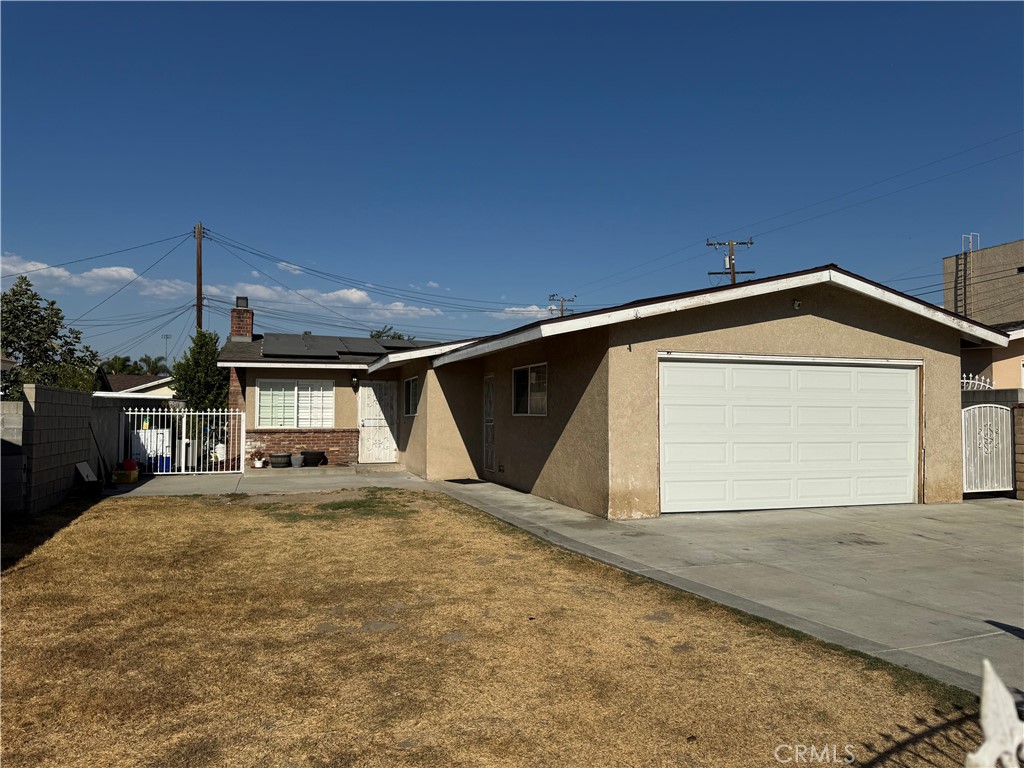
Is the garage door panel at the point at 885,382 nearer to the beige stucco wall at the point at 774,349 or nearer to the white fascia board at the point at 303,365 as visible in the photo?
the beige stucco wall at the point at 774,349

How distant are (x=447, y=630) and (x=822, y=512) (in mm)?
8043

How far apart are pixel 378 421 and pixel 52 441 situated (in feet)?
32.2

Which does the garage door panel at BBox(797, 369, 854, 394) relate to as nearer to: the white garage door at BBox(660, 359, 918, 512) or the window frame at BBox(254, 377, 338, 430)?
the white garage door at BBox(660, 359, 918, 512)

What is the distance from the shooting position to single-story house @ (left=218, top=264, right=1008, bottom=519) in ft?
34.3

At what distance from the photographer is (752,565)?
7512mm

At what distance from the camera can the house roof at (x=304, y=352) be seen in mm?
18984

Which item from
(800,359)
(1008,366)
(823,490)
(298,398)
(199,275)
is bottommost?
(823,490)

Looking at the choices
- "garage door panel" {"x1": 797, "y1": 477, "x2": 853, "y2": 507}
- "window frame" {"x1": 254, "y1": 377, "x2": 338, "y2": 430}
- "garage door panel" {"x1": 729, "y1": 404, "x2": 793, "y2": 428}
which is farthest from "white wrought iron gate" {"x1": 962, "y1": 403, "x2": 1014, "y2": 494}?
"window frame" {"x1": 254, "y1": 377, "x2": 338, "y2": 430}

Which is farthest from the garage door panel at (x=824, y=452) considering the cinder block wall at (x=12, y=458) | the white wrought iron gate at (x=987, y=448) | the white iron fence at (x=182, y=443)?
the white iron fence at (x=182, y=443)

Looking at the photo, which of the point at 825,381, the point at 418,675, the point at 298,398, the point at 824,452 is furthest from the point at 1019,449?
the point at 298,398

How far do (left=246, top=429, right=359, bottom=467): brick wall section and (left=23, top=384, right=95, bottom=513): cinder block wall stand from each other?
591cm

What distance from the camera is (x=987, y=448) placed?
42.4ft

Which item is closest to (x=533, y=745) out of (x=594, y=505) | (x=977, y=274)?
(x=594, y=505)

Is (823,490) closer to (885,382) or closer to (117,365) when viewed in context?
(885,382)
